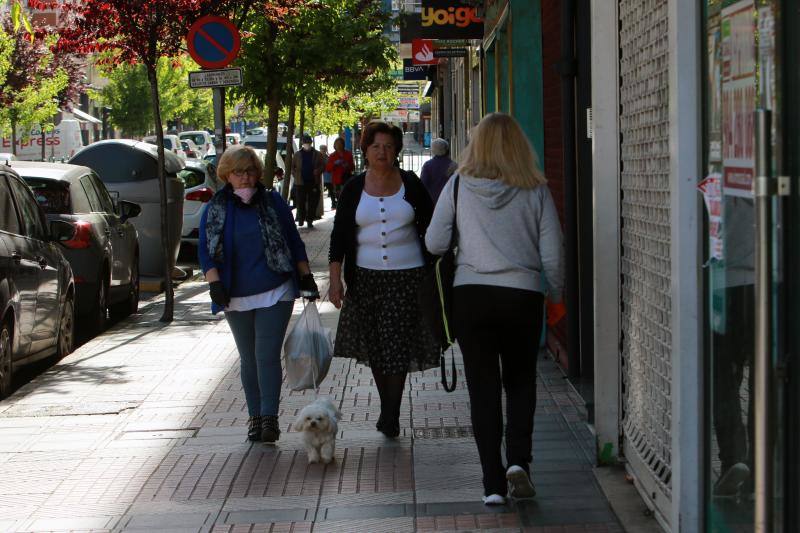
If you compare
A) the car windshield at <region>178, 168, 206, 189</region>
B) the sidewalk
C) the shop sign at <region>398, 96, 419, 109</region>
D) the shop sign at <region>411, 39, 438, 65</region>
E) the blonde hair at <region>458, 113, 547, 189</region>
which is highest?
the shop sign at <region>398, 96, 419, 109</region>

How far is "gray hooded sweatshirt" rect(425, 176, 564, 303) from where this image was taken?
5.68 meters

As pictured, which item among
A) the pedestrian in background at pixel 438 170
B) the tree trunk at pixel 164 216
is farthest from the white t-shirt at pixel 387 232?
the pedestrian in background at pixel 438 170

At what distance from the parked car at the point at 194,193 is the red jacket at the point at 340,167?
24.6ft

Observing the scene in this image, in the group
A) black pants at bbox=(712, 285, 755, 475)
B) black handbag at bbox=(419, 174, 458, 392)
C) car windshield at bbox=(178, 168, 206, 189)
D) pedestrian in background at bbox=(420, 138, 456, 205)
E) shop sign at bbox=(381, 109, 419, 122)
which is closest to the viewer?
black pants at bbox=(712, 285, 755, 475)

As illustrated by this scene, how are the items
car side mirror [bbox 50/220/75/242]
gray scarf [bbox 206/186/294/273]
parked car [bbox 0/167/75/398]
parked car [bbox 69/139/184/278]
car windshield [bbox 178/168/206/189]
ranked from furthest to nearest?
1. car windshield [bbox 178/168/206/189]
2. parked car [bbox 69/139/184/278]
3. car side mirror [bbox 50/220/75/242]
4. parked car [bbox 0/167/75/398]
5. gray scarf [bbox 206/186/294/273]

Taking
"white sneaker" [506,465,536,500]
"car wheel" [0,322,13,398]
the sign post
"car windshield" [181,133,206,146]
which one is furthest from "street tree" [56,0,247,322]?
"car windshield" [181,133,206,146]

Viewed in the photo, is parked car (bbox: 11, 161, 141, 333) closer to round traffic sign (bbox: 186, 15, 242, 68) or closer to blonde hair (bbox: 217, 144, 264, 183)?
round traffic sign (bbox: 186, 15, 242, 68)

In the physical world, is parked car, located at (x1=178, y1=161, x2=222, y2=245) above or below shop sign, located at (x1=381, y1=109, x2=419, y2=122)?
below

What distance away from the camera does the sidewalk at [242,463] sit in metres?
5.88

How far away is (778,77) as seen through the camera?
346 cm

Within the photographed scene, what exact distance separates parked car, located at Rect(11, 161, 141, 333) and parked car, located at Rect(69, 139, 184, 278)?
90.8 inches

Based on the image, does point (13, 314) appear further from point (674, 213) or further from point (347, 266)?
point (674, 213)

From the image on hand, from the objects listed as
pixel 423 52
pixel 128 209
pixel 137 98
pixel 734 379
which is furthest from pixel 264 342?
pixel 137 98

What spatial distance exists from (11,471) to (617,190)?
341 centimetres
